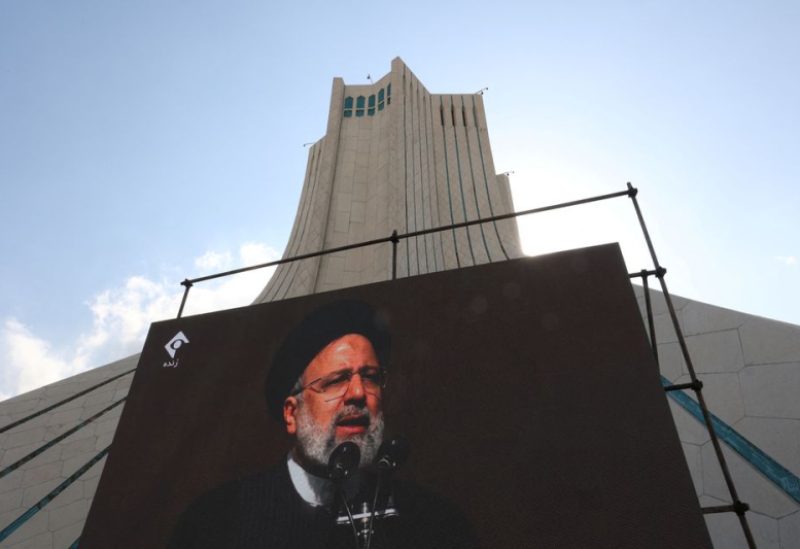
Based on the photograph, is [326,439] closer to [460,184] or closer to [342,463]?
[342,463]

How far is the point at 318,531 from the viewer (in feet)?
10.3

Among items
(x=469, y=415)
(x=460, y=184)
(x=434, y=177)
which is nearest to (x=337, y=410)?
(x=469, y=415)

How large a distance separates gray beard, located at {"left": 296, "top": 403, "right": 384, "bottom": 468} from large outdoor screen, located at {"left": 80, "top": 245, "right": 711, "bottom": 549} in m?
0.11

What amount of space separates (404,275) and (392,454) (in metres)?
6.40

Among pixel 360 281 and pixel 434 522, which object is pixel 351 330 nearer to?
pixel 434 522

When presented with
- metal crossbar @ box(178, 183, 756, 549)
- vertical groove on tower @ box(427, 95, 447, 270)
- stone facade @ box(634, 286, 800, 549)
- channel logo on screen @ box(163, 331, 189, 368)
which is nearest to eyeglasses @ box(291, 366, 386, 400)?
metal crossbar @ box(178, 183, 756, 549)

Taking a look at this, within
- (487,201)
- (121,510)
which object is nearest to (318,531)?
(121,510)

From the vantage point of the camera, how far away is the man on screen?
2.96 metres

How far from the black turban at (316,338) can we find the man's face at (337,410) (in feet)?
0.21

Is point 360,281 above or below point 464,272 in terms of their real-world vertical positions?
above

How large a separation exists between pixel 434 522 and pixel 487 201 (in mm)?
11391

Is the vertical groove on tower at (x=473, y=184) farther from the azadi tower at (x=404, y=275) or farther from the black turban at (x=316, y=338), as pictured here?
the black turban at (x=316, y=338)

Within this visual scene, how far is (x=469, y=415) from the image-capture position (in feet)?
10.6

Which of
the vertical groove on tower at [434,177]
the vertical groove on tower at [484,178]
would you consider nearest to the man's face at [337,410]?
the vertical groove on tower at [434,177]
